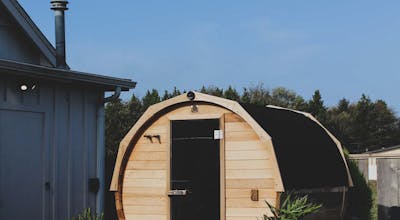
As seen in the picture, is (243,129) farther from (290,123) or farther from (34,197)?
(34,197)

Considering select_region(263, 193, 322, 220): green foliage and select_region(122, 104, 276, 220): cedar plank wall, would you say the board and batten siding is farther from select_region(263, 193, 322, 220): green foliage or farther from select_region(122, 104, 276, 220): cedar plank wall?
select_region(263, 193, 322, 220): green foliage

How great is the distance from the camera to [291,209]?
10344 mm

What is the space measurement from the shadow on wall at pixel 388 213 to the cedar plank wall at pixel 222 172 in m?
4.10

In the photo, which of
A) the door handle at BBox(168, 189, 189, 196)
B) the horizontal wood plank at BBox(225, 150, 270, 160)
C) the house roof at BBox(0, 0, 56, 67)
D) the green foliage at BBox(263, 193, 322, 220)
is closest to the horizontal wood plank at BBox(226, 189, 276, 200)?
the green foliage at BBox(263, 193, 322, 220)

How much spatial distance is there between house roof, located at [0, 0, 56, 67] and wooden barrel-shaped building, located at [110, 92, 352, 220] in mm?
3402

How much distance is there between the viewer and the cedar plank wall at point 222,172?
11195 mm

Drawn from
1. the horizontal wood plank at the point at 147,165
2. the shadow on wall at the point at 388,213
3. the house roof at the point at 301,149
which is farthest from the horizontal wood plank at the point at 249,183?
the shadow on wall at the point at 388,213

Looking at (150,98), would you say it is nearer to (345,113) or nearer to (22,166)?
(345,113)

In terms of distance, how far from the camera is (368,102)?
2306 inches

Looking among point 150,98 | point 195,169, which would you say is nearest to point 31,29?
point 195,169

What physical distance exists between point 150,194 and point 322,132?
129 inches

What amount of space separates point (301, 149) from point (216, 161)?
1.54 metres

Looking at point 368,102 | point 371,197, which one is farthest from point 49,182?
point 368,102

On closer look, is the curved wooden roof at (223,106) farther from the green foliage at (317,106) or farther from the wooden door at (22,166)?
the green foliage at (317,106)
